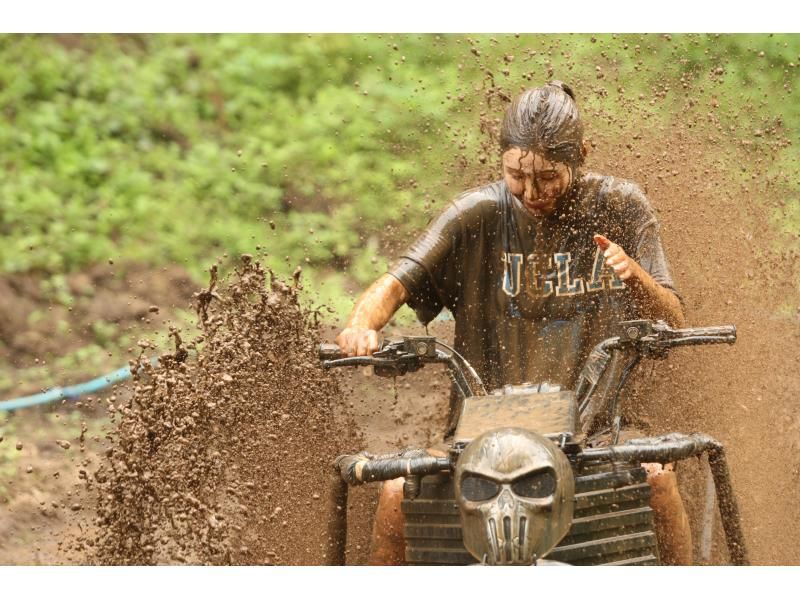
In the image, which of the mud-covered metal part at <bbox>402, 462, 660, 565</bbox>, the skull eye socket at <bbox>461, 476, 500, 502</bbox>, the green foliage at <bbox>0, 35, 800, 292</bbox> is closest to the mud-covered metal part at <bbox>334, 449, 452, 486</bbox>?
the mud-covered metal part at <bbox>402, 462, 660, 565</bbox>

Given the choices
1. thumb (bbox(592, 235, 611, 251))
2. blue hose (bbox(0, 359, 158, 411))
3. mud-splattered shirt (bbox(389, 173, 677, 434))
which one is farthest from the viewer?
blue hose (bbox(0, 359, 158, 411))

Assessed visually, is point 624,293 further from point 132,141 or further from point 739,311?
point 132,141

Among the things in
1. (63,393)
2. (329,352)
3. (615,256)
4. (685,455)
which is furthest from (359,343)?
(63,393)

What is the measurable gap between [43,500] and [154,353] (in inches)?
37.2

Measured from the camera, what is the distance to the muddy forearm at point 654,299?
4.34 m

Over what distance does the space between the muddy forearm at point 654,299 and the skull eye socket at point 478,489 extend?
1109 millimetres

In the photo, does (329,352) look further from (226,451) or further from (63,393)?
(63,393)

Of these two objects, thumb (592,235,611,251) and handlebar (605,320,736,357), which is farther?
thumb (592,235,611,251)

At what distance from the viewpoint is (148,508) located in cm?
502

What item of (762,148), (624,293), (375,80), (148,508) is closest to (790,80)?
(762,148)

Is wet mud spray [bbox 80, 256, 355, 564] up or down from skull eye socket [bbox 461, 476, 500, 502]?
up

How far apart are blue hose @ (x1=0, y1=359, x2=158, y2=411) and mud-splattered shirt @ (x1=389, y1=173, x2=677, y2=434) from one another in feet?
6.29

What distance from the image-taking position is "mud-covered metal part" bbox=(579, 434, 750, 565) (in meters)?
3.80

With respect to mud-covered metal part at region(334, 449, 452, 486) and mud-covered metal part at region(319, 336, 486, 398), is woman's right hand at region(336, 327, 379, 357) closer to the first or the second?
mud-covered metal part at region(319, 336, 486, 398)
